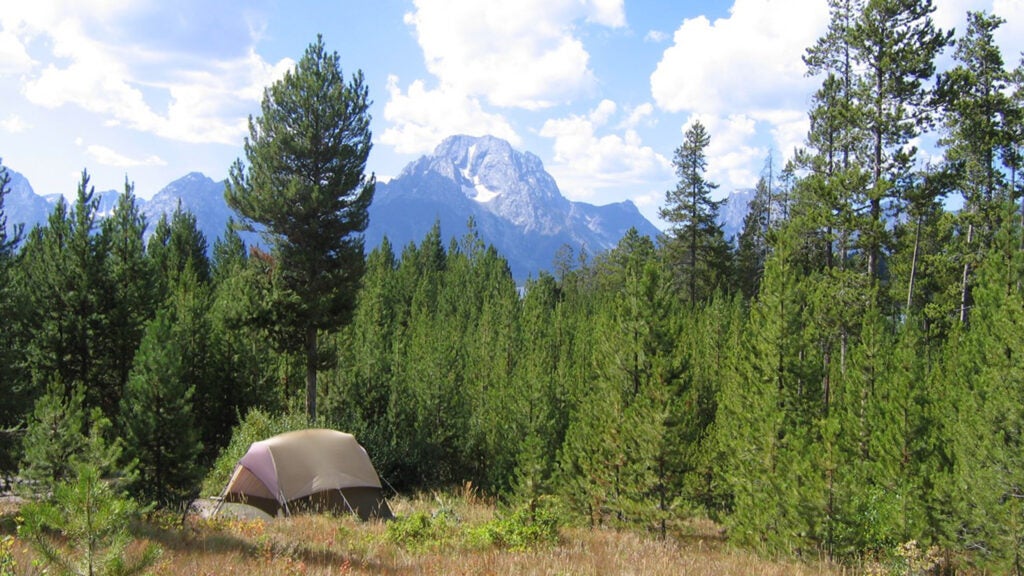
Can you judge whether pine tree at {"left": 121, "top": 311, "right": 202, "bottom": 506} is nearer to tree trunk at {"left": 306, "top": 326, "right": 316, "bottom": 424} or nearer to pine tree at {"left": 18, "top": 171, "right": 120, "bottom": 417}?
pine tree at {"left": 18, "top": 171, "right": 120, "bottom": 417}

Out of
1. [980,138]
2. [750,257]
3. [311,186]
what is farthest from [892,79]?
[750,257]

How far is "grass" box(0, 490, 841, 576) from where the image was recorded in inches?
275

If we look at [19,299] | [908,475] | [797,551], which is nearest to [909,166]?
[908,475]

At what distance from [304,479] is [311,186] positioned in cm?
982

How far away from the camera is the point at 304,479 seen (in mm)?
15766

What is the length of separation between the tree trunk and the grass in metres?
10.3

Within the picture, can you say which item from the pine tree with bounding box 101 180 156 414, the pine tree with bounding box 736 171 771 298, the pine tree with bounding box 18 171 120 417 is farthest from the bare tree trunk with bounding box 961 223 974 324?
the pine tree with bounding box 18 171 120 417

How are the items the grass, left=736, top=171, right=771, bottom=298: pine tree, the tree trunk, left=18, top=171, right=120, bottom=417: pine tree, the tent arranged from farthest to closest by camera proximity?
1. left=736, top=171, right=771, bottom=298: pine tree
2. the tree trunk
3. left=18, top=171, right=120, bottom=417: pine tree
4. the tent
5. the grass

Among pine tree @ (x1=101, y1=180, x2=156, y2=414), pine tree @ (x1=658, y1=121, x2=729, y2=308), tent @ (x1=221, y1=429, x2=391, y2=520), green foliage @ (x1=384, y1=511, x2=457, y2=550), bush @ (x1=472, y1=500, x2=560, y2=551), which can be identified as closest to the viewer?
bush @ (x1=472, y1=500, x2=560, y2=551)

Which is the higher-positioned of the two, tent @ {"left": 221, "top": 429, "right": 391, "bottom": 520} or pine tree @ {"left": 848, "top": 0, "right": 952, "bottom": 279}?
pine tree @ {"left": 848, "top": 0, "right": 952, "bottom": 279}

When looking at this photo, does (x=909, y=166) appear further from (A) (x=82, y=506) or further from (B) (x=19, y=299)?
(B) (x=19, y=299)

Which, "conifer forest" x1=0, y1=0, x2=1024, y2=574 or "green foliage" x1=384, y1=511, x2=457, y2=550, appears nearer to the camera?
"green foliage" x1=384, y1=511, x2=457, y2=550

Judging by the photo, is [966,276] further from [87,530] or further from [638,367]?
[87,530]

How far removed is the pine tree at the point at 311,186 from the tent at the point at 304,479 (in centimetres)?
604
